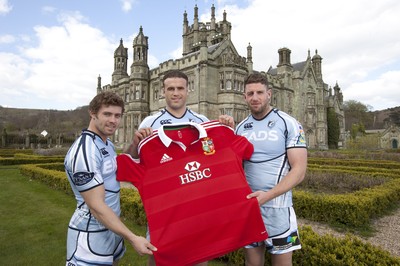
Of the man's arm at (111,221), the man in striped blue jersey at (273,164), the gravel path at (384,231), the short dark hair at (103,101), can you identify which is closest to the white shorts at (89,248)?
the man's arm at (111,221)

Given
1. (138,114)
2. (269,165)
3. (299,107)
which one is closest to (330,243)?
(269,165)

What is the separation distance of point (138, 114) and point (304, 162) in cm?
3268

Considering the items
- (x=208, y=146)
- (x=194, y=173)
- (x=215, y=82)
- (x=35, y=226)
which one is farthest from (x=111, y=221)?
(x=215, y=82)

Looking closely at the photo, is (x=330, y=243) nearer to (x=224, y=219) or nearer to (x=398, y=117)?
(x=224, y=219)

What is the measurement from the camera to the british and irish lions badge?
2.71 m

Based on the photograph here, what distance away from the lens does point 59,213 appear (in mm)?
8625

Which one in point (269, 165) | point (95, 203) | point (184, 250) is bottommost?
point (184, 250)

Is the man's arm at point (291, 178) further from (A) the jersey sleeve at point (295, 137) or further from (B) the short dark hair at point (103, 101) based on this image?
(B) the short dark hair at point (103, 101)

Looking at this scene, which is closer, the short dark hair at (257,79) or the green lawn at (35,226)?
the short dark hair at (257,79)

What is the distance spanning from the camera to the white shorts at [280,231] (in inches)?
116

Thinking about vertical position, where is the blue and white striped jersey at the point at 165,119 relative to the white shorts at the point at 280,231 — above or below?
above

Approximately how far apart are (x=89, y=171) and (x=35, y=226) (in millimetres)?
6707

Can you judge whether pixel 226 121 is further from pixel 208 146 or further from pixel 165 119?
pixel 165 119

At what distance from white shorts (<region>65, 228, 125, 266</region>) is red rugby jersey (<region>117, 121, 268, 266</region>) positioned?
1.76ft
